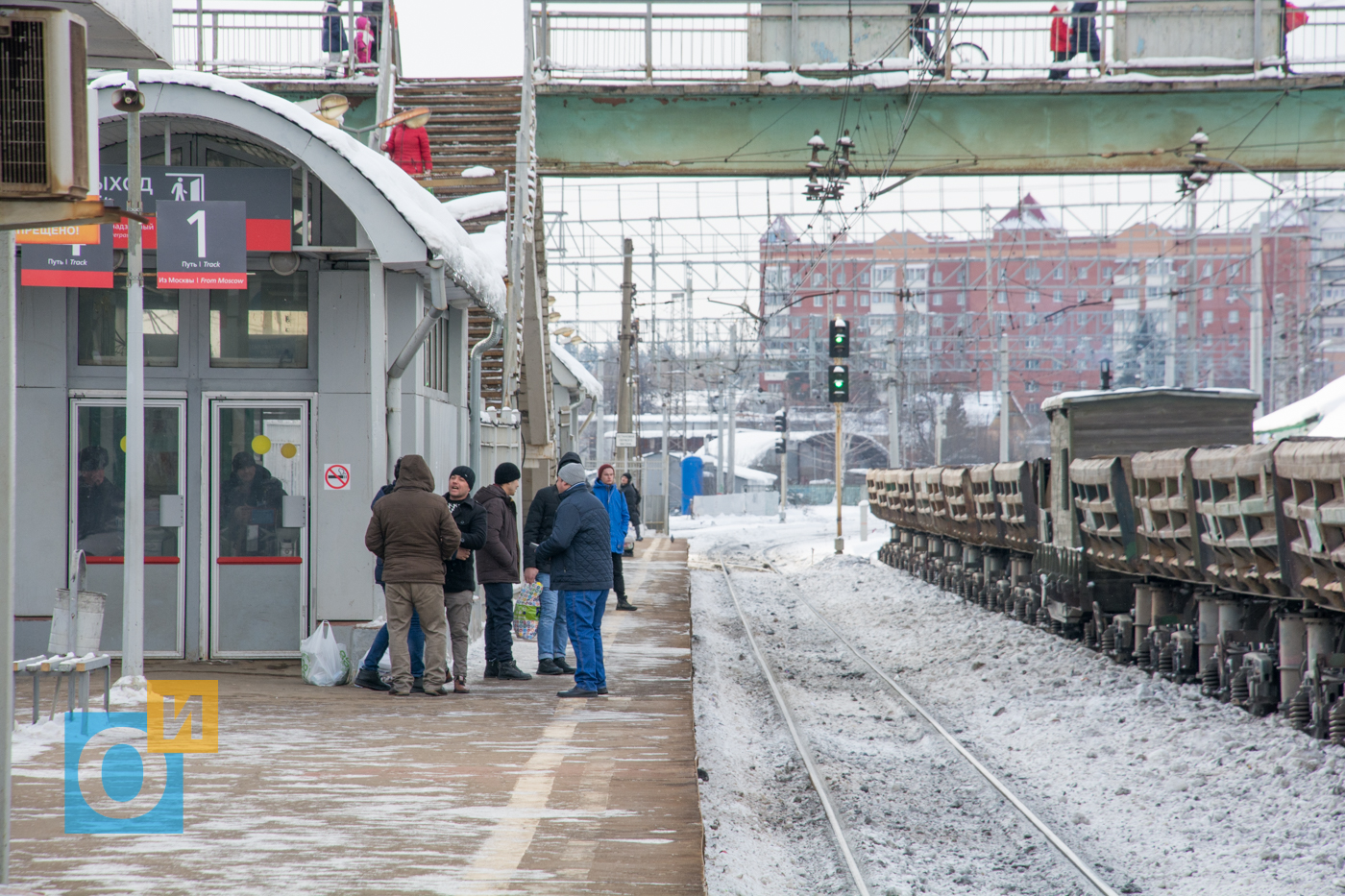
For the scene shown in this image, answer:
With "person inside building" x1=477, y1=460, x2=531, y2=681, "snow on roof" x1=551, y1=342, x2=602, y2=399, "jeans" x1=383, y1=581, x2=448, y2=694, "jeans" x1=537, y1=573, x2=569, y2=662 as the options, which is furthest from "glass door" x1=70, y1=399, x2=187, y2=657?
"snow on roof" x1=551, y1=342, x2=602, y2=399

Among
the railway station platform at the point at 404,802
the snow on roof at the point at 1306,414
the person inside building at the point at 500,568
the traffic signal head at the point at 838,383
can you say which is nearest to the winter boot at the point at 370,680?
the railway station platform at the point at 404,802

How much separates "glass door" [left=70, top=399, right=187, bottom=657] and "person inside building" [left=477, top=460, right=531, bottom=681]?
2.35 metres

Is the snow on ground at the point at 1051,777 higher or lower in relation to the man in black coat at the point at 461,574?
lower

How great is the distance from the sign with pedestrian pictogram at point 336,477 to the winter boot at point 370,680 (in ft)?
4.78

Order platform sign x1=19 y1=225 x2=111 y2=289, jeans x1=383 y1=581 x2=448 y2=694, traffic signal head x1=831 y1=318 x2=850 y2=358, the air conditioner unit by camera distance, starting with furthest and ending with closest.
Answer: traffic signal head x1=831 y1=318 x2=850 y2=358
jeans x1=383 y1=581 x2=448 y2=694
platform sign x1=19 y1=225 x2=111 y2=289
the air conditioner unit

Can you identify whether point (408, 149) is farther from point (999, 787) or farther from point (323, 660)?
point (999, 787)

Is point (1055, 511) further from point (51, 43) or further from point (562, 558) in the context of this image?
point (51, 43)

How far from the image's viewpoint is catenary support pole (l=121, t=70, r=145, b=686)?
8984mm

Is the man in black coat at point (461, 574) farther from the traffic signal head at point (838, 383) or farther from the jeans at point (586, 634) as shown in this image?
the traffic signal head at point (838, 383)

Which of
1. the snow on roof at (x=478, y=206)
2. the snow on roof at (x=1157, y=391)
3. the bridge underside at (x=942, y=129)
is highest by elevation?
the bridge underside at (x=942, y=129)

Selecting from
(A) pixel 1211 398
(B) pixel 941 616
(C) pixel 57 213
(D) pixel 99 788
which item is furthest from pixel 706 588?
(C) pixel 57 213

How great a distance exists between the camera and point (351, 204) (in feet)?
32.7

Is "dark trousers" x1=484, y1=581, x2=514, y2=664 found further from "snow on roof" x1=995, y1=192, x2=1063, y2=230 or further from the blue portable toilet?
Answer: the blue portable toilet

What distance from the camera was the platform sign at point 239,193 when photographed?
32.4 feet
